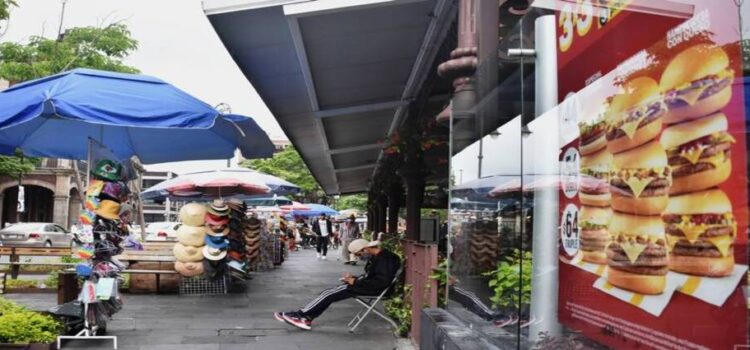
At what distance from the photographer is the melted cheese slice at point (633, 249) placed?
208cm

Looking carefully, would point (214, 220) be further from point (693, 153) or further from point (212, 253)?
point (693, 153)

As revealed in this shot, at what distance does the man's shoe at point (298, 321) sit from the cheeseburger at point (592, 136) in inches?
238

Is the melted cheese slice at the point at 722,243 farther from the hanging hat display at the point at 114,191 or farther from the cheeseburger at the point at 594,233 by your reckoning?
the hanging hat display at the point at 114,191

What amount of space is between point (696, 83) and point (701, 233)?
397 mm

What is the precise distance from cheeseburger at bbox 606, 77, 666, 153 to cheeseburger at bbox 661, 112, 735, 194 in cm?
9

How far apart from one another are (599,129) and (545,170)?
543mm

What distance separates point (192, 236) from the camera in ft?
35.9

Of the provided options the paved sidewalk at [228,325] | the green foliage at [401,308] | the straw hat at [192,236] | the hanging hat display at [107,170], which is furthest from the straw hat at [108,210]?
the straw hat at [192,236]

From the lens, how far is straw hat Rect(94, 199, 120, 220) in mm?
6883

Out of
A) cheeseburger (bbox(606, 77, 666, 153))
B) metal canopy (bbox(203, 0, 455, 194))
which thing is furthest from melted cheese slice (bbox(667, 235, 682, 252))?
metal canopy (bbox(203, 0, 455, 194))

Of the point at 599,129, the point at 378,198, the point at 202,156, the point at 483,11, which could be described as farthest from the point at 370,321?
the point at 378,198

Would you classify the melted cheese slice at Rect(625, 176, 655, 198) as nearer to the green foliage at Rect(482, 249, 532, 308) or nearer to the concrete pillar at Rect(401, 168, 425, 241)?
the green foliage at Rect(482, 249, 532, 308)

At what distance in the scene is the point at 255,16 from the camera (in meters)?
5.97

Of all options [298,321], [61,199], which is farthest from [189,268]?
[61,199]
